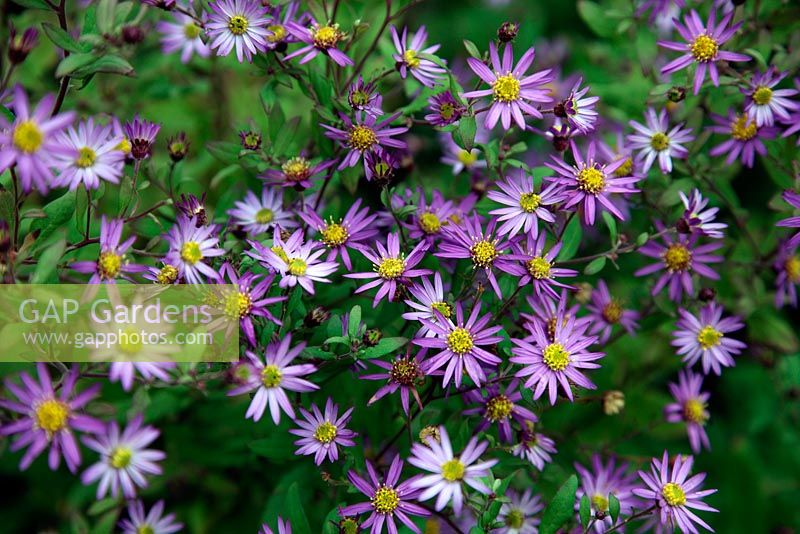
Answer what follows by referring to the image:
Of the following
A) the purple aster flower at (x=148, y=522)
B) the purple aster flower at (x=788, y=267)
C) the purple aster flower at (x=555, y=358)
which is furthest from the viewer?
the purple aster flower at (x=788, y=267)

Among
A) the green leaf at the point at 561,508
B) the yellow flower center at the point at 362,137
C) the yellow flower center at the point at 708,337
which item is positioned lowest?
the green leaf at the point at 561,508

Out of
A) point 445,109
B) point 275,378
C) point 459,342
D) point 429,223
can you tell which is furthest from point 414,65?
point 275,378

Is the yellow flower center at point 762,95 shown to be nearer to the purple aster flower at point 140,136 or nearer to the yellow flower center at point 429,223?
the yellow flower center at point 429,223

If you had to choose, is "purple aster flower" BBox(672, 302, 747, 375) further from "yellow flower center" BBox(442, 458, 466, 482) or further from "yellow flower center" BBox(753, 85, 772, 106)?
"yellow flower center" BBox(442, 458, 466, 482)

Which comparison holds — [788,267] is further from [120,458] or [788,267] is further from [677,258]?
[120,458]

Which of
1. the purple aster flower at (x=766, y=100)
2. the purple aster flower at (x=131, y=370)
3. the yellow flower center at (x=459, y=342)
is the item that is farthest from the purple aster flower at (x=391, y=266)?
the purple aster flower at (x=766, y=100)

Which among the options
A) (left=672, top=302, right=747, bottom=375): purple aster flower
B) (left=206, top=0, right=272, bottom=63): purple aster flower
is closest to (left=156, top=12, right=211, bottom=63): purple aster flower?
(left=206, top=0, right=272, bottom=63): purple aster flower
